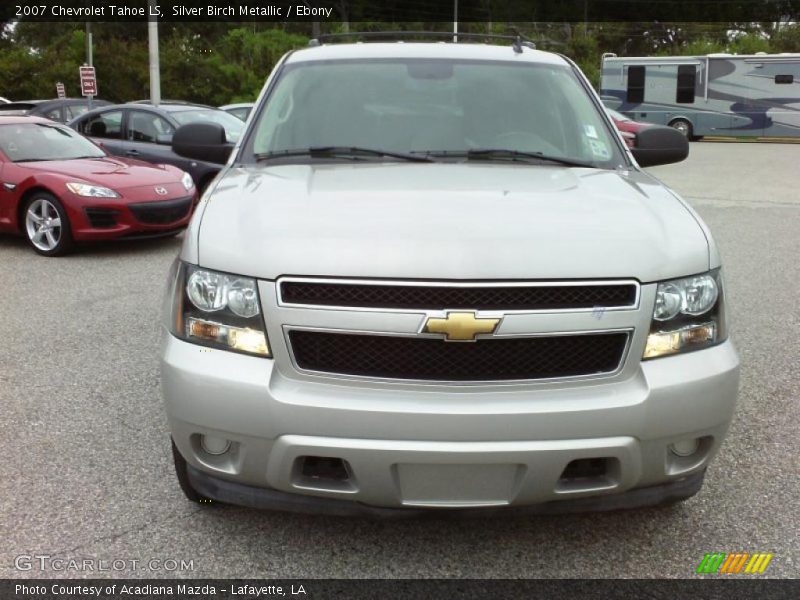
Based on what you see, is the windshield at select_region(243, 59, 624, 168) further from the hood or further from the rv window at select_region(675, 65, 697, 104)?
the rv window at select_region(675, 65, 697, 104)

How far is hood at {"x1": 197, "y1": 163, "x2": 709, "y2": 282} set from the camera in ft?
7.96

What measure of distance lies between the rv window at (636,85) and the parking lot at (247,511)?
92.4 ft

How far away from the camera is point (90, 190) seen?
8219 millimetres

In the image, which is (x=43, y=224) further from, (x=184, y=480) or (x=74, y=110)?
(x=74, y=110)

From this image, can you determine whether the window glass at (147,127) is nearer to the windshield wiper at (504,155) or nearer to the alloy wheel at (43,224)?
the alloy wheel at (43,224)

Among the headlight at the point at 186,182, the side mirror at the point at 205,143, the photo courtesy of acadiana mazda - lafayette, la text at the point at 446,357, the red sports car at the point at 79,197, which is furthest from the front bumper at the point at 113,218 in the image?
the photo courtesy of acadiana mazda - lafayette, la text at the point at 446,357

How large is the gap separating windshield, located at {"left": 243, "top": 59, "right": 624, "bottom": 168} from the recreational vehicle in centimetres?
2755

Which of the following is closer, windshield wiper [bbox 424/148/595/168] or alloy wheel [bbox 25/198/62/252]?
windshield wiper [bbox 424/148/595/168]

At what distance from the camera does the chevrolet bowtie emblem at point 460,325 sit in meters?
2.37

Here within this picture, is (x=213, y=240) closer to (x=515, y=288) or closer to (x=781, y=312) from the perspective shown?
(x=515, y=288)

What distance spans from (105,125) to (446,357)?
10.9 m

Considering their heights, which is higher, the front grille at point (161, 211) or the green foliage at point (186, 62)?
the green foliage at point (186, 62)

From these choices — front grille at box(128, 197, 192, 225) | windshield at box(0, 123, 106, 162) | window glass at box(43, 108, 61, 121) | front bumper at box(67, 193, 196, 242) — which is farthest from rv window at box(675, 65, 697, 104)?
front bumper at box(67, 193, 196, 242)

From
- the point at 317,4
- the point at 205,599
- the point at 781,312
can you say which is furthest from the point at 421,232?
the point at 317,4
